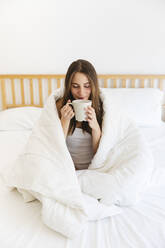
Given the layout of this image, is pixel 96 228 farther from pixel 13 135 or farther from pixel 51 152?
pixel 13 135

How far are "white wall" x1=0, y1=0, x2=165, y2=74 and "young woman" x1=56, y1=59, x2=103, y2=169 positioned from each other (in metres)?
1.03

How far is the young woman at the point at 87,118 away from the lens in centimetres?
108

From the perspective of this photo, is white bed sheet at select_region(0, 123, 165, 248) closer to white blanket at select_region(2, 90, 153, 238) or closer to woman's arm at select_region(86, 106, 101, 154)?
white blanket at select_region(2, 90, 153, 238)

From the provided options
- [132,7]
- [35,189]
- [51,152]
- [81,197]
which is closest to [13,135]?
[51,152]

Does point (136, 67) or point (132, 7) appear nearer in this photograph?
point (132, 7)

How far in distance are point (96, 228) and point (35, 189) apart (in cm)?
27

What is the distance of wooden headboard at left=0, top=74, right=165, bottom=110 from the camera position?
2.12 metres

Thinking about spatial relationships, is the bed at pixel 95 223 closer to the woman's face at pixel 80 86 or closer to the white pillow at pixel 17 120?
the white pillow at pixel 17 120

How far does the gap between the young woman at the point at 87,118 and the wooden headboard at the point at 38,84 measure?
3.23ft

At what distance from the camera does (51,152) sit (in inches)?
38.7

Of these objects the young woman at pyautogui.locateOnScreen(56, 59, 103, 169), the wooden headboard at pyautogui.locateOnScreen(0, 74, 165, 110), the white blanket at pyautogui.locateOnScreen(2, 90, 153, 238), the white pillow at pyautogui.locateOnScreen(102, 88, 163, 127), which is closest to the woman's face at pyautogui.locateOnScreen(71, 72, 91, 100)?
the young woman at pyautogui.locateOnScreen(56, 59, 103, 169)

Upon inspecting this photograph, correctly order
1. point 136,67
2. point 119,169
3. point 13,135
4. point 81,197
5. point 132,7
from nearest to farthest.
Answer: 1. point 81,197
2. point 119,169
3. point 13,135
4. point 132,7
5. point 136,67

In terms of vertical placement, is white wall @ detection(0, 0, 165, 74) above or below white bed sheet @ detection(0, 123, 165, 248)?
above

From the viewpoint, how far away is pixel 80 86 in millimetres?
1101
